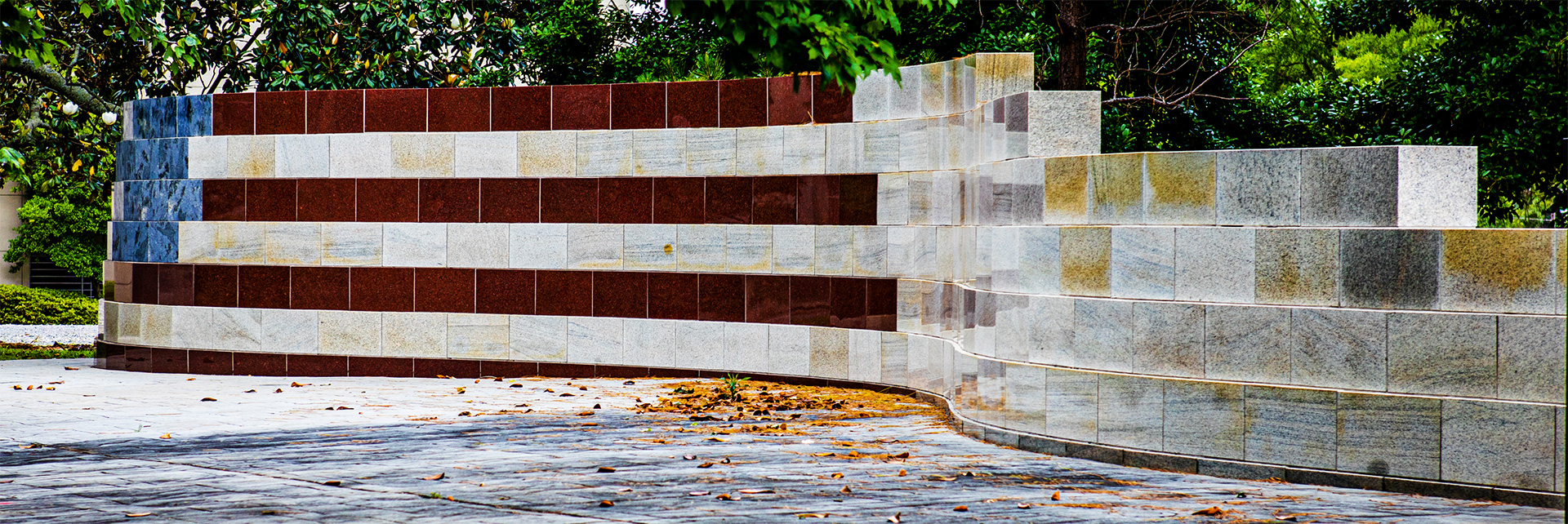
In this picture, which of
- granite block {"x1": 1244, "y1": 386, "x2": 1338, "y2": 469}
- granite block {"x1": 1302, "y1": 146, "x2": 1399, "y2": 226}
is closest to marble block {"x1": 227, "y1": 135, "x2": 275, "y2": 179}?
granite block {"x1": 1244, "y1": 386, "x2": 1338, "y2": 469}

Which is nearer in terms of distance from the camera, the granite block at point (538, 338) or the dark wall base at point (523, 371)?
the dark wall base at point (523, 371)

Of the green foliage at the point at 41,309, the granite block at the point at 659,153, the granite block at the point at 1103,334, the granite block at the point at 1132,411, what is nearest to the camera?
the granite block at the point at 1132,411

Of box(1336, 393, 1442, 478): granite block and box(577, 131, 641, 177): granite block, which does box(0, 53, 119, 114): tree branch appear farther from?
box(1336, 393, 1442, 478): granite block

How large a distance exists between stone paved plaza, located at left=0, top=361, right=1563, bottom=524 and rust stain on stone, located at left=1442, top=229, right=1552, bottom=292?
1307 mm

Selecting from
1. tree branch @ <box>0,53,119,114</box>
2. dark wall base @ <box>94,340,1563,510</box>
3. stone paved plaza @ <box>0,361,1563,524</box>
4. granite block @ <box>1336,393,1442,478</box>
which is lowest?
stone paved plaza @ <box>0,361,1563,524</box>

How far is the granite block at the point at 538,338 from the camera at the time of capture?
1546 centimetres

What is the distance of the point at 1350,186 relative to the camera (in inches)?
330

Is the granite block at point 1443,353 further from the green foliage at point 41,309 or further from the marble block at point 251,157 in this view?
the green foliage at point 41,309

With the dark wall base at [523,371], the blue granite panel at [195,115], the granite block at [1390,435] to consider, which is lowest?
the dark wall base at [523,371]

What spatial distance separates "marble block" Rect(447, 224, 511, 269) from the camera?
51.1 ft

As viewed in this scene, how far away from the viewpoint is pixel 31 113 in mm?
23891

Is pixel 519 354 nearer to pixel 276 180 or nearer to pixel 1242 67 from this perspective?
pixel 276 180

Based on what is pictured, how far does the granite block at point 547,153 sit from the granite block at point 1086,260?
7.19 metres

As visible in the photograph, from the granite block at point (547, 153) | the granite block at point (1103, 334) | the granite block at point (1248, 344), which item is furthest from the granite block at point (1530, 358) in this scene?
the granite block at point (547, 153)
